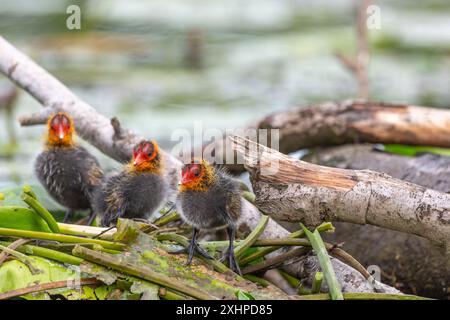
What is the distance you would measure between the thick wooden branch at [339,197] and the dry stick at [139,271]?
41cm

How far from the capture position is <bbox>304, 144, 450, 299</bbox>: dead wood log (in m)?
3.88

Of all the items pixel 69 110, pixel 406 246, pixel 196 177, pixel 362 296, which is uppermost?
pixel 69 110

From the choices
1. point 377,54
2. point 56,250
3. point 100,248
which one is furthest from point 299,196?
point 377,54

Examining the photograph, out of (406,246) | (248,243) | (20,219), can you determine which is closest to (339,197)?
(248,243)

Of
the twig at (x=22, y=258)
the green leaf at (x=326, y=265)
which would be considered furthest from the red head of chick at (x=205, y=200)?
the twig at (x=22, y=258)

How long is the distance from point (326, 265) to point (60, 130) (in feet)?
5.29

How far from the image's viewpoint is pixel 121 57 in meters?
9.82

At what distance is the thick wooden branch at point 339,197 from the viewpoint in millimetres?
2828

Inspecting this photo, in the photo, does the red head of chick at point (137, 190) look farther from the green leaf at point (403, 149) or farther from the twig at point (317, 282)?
the green leaf at point (403, 149)

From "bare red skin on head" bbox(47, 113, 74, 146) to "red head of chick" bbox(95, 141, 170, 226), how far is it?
40cm

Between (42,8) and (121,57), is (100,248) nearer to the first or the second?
(121,57)

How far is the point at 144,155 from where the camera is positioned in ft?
11.4

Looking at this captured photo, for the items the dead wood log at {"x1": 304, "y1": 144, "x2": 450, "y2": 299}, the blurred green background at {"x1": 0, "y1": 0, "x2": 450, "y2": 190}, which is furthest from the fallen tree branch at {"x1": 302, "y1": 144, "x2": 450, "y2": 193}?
the blurred green background at {"x1": 0, "y1": 0, "x2": 450, "y2": 190}

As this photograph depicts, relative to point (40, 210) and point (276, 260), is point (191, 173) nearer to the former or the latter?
point (276, 260)
